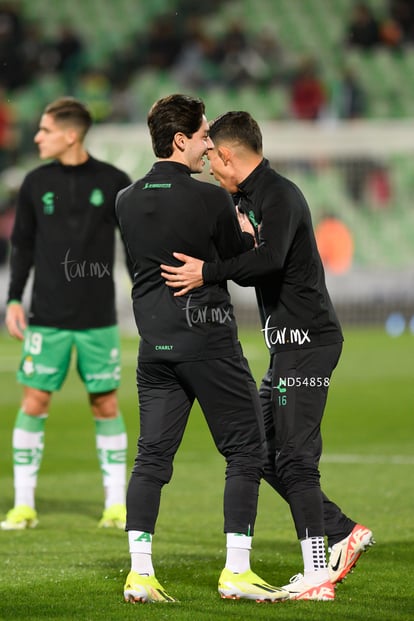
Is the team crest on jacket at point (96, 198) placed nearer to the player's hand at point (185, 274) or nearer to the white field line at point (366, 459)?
the player's hand at point (185, 274)

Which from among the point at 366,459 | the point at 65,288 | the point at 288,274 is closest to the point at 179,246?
the point at 288,274

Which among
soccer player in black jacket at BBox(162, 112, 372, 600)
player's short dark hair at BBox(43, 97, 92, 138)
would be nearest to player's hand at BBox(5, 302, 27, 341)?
player's short dark hair at BBox(43, 97, 92, 138)

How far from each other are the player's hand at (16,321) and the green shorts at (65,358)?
88mm

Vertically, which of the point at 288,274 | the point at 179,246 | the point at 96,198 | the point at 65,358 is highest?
the point at 96,198

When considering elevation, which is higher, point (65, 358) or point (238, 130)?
point (238, 130)

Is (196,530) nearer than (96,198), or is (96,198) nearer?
(196,530)

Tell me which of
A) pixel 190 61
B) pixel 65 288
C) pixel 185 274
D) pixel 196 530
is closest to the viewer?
pixel 185 274

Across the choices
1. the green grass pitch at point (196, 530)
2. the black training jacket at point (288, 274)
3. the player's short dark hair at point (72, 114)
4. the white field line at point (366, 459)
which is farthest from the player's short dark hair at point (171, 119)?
the white field line at point (366, 459)

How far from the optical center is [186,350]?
490 cm

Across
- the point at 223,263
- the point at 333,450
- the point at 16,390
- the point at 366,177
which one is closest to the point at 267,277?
the point at 223,263

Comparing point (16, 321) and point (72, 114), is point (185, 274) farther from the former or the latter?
point (72, 114)

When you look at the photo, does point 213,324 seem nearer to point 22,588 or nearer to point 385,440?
point 22,588

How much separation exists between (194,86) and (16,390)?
12136mm

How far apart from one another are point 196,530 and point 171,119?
9.01 ft
